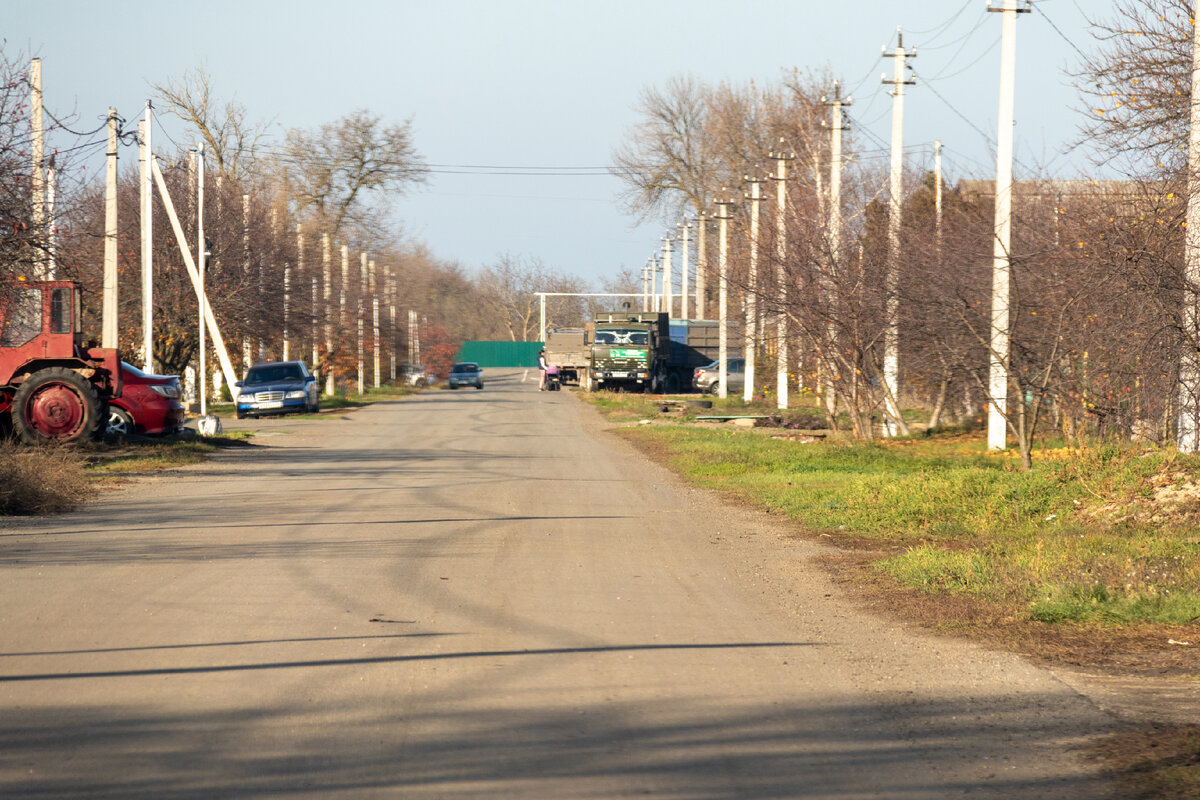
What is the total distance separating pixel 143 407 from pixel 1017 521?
56.8 ft

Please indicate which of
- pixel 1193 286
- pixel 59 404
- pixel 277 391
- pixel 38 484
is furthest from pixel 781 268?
pixel 277 391

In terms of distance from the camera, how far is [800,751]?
5.37m

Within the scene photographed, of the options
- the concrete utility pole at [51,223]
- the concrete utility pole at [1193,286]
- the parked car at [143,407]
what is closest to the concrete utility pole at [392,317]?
the concrete utility pole at [51,223]

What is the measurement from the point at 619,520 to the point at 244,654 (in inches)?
282

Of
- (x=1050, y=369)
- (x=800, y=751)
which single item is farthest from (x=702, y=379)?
(x=800, y=751)

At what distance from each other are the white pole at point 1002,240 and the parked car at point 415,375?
6074cm

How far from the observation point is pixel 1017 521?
493 inches

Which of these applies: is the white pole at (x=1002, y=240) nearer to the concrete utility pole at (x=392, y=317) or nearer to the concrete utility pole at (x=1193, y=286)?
the concrete utility pole at (x=1193, y=286)

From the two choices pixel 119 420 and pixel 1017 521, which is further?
pixel 119 420

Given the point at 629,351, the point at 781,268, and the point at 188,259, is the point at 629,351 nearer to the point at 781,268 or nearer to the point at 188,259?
the point at 188,259

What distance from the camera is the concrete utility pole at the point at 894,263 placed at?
73.0 ft

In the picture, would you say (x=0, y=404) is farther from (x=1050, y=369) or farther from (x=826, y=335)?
(x=1050, y=369)

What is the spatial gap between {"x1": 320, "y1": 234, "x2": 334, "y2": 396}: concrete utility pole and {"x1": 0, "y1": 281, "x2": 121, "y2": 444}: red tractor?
30.9m

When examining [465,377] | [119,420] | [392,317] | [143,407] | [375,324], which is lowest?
[119,420]
